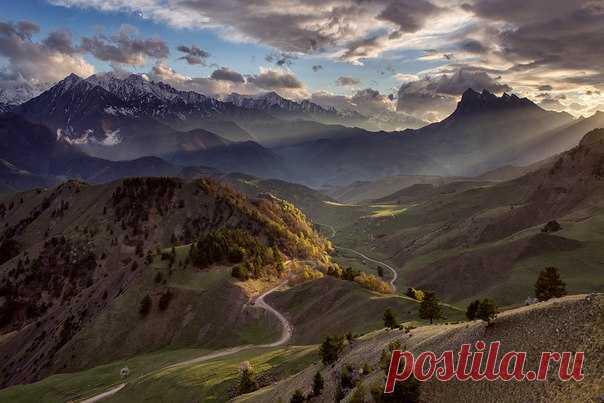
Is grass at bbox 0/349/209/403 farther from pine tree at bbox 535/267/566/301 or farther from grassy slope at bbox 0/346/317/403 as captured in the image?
pine tree at bbox 535/267/566/301

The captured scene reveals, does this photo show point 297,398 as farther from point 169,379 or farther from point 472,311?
point 169,379

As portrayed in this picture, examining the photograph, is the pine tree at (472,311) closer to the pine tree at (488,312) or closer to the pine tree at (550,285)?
the pine tree at (550,285)

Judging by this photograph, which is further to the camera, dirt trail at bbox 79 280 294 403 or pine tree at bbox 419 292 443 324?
dirt trail at bbox 79 280 294 403

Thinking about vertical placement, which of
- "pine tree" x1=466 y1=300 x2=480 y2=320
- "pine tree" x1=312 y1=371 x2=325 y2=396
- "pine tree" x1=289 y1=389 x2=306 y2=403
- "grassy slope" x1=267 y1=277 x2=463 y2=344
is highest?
"pine tree" x1=466 y1=300 x2=480 y2=320

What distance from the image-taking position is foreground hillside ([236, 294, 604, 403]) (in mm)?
27750

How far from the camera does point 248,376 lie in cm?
6119

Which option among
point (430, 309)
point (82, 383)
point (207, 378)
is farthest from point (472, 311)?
point (82, 383)

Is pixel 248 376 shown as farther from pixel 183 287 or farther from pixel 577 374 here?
pixel 183 287
